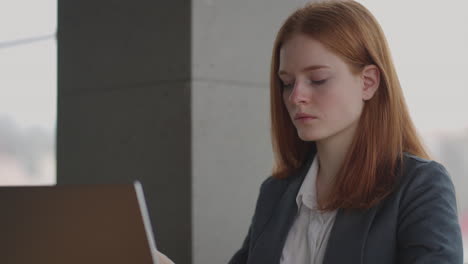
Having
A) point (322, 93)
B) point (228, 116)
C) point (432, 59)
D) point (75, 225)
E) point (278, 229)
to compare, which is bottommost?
point (278, 229)

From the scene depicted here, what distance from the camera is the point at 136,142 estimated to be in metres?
3.35

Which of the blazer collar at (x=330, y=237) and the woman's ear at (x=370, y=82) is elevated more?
the woman's ear at (x=370, y=82)

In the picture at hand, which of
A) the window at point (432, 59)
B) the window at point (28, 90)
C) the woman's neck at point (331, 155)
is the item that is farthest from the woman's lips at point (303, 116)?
the window at point (28, 90)

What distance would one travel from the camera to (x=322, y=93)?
6.09ft

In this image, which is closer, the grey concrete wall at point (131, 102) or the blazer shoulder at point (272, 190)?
the blazer shoulder at point (272, 190)

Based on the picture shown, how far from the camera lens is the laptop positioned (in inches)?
51.7

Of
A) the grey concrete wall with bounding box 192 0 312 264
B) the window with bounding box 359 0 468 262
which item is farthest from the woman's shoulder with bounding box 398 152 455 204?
the window with bounding box 359 0 468 262

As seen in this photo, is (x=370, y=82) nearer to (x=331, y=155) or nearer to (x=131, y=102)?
(x=331, y=155)

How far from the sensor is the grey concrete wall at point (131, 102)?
313 centimetres

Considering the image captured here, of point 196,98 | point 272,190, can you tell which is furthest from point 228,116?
point 272,190

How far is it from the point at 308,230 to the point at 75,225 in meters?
0.78

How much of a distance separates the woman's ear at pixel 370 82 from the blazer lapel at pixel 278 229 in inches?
12.7

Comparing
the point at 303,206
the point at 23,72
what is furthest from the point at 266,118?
the point at 23,72

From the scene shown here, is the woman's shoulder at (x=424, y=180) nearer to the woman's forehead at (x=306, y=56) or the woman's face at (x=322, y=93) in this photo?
the woman's face at (x=322, y=93)
